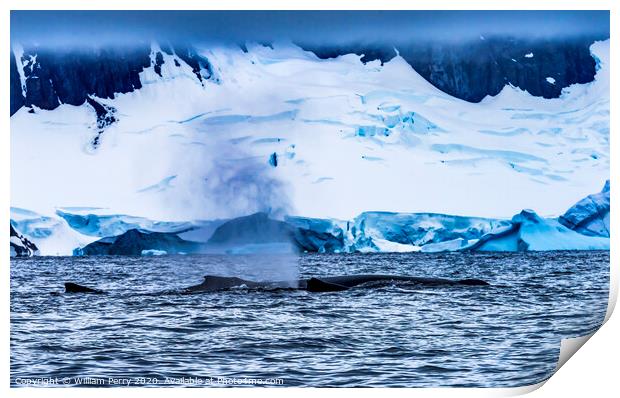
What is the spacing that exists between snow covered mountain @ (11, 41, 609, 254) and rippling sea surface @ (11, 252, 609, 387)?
5.42 ft

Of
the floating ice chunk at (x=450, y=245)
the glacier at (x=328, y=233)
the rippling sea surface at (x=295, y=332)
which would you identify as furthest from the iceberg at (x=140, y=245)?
the floating ice chunk at (x=450, y=245)

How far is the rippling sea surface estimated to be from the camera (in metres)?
16.0

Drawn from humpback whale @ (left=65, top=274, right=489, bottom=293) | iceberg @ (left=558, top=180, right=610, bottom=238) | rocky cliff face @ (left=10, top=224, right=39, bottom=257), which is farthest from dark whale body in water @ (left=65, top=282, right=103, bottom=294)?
iceberg @ (left=558, top=180, right=610, bottom=238)

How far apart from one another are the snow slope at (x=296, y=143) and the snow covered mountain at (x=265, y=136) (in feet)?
0.10

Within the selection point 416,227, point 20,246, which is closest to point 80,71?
point 20,246

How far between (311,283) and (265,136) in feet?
10.6

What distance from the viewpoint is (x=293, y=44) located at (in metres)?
18.5

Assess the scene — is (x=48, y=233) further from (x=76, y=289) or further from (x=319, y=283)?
(x=319, y=283)

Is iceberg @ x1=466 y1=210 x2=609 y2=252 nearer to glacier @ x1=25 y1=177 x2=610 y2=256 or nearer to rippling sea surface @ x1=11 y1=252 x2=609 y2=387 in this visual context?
glacier @ x1=25 y1=177 x2=610 y2=256

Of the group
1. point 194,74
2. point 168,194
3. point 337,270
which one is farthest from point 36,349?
point 337,270

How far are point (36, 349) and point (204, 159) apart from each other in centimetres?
581

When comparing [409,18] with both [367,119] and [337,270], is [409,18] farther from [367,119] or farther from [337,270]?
[337,270]
